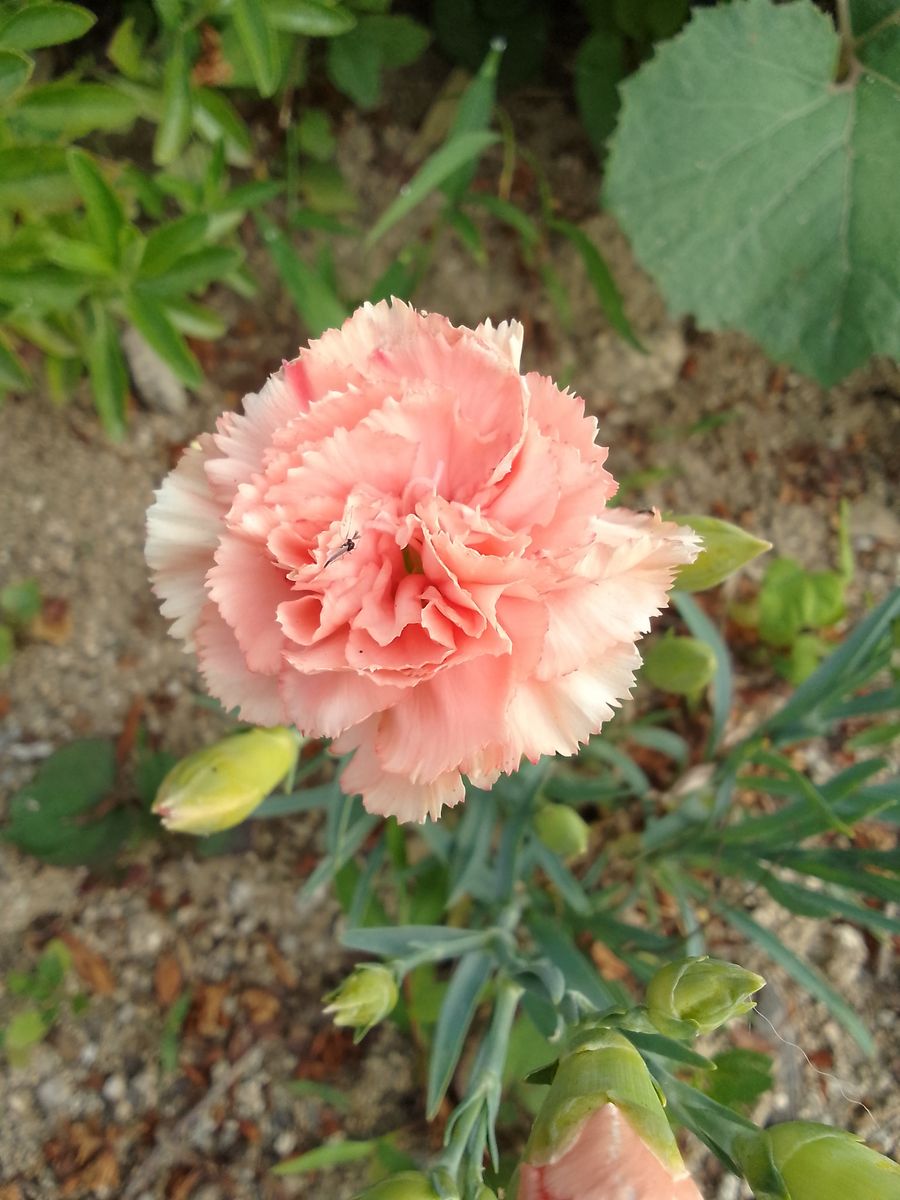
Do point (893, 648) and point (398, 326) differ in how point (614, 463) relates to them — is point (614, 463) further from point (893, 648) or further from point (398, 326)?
point (398, 326)

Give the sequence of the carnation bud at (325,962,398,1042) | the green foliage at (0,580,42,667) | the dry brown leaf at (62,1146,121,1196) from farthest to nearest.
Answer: the green foliage at (0,580,42,667) < the dry brown leaf at (62,1146,121,1196) < the carnation bud at (325,962,398,1042)

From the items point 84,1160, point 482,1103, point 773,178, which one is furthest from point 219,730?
point 773,178

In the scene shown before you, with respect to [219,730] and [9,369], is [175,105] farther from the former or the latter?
[219,730]

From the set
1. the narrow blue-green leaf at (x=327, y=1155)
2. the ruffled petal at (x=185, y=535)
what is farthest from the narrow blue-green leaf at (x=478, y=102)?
the narrow blue-green leaf at (x=327, y=1155)

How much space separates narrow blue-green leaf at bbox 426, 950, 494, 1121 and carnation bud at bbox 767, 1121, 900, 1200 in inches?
14.1

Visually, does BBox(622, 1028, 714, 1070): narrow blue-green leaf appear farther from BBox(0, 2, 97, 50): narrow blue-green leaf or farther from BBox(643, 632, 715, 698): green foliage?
BBox(0, 2, 97, 50): narrow blue-green leaf

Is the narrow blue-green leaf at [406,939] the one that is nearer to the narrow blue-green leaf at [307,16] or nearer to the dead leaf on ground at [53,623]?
the dead leaf on ground at [53,623]

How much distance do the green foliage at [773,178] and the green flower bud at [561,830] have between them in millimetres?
804

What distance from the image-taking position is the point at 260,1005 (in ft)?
4.62

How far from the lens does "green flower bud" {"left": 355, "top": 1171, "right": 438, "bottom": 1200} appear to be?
74cm

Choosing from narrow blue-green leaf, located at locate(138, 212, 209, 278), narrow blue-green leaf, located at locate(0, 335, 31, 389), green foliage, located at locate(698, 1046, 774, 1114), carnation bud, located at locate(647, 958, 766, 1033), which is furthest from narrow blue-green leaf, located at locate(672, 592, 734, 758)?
narrow blue-green leaf, located at locate(0, 335, 31, 389)

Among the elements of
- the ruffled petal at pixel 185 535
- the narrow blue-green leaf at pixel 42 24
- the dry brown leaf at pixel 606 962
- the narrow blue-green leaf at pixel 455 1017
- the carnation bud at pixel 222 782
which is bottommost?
the dry brown leaf at pixel 606 962

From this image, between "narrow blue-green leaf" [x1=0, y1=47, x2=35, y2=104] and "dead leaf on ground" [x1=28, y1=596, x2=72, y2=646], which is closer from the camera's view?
"narrow blue-green leaf" [x1=0, y1=47, x2=35, y2=104]

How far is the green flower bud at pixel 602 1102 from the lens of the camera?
64 cm
